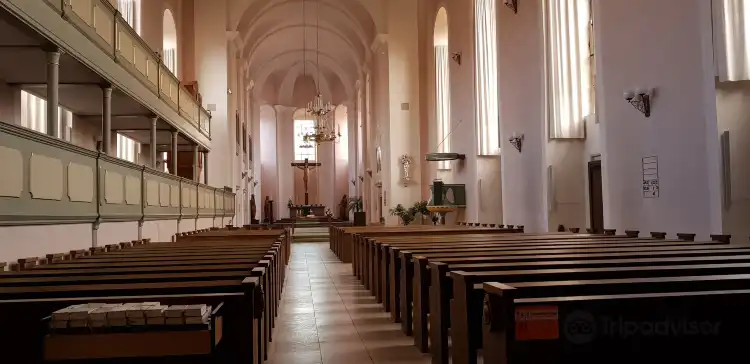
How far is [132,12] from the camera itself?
583 inches

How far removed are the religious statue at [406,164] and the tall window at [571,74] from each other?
10373mm

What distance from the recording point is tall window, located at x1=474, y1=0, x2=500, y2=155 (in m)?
16.2

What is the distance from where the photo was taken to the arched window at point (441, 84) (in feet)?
68.2

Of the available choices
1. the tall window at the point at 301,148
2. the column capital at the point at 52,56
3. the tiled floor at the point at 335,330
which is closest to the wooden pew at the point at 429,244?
the tiled floor at the point at 335,330

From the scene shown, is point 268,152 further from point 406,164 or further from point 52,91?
point 52,91

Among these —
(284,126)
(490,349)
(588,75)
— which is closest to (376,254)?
(490,349)

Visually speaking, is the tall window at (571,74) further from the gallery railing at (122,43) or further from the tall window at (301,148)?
the tall window at (301,148)

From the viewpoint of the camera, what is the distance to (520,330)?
90.0 inches

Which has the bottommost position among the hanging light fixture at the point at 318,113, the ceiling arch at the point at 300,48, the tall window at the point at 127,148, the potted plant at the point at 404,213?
the potted plant at the point at 404,213

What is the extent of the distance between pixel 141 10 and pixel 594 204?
11.3 meters

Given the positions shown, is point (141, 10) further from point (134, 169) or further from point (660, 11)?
point (660, 11)

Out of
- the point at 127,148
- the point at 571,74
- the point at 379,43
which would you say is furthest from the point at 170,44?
the point at 571,74

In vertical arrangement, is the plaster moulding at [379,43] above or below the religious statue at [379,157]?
above

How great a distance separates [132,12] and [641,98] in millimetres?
11652
